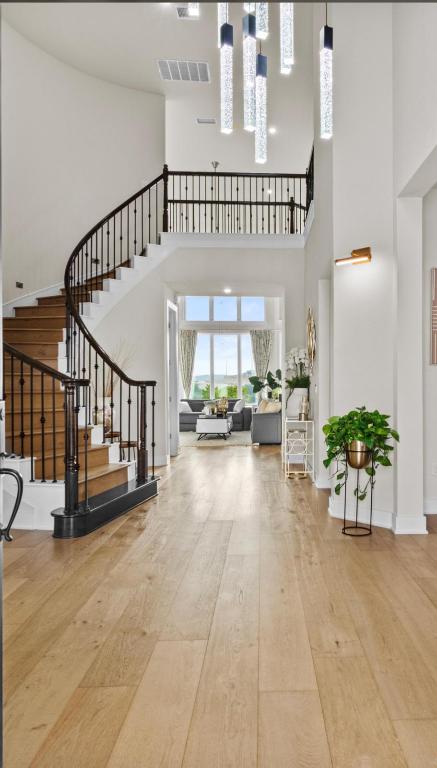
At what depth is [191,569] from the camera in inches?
138

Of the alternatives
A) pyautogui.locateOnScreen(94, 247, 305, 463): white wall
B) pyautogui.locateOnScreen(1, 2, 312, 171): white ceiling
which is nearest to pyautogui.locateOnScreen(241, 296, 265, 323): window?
pyautogui.locateOnScreen(1, 2, 312, 171): white ceiling

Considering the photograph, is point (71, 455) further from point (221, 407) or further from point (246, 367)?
point (246, 367)

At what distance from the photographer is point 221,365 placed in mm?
16062

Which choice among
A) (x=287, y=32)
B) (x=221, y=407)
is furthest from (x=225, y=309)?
(x=287, y=32)

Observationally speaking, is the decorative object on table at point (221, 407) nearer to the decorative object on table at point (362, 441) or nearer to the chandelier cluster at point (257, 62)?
the decorative object on table at point (362, 441)

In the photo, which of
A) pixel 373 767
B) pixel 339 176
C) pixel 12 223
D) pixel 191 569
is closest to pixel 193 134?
pixel 12 223

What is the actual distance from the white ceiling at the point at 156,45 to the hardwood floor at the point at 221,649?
18.5 ft

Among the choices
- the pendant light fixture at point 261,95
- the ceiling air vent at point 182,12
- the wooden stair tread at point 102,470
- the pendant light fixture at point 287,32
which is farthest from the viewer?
the ceiling air vent at point 182,12

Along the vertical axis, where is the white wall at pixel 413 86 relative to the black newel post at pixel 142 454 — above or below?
above

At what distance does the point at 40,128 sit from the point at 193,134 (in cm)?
386

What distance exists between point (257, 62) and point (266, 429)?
8094 millimetres

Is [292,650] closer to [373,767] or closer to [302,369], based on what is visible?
[373,767]

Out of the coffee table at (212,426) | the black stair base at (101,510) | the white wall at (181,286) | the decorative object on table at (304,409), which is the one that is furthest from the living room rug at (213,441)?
the black stair base at (101,510)

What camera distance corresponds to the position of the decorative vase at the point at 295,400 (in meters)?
7.21
